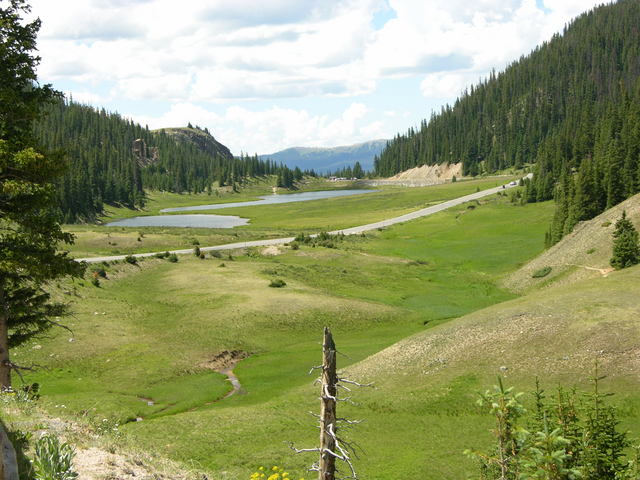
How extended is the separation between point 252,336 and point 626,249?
4173 centimetres

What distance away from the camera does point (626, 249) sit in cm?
6275

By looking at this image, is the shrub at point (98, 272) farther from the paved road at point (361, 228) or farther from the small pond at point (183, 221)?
the small pond at point (183, 221)

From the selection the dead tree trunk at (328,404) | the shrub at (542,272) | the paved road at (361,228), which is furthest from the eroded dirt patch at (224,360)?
the shrub at (542,272)

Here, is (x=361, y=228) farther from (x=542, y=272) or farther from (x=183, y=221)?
(x=183, y=221)

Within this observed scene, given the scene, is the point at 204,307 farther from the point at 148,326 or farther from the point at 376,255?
the point at 376,255

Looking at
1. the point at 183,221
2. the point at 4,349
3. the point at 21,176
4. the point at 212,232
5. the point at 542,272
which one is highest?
the point at 21,176

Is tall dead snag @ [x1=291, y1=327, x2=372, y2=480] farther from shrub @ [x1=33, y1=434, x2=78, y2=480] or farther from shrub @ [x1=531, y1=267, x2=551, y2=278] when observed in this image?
shrub @ [x1=531, y1=267, x2=551, y2=278]

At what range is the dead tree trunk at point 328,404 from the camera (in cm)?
1271

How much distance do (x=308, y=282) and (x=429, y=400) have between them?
1919 inches

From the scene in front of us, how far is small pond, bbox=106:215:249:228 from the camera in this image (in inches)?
6816

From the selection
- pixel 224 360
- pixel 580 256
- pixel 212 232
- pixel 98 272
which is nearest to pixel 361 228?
pixel 212 232

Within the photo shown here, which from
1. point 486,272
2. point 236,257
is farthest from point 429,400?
point 236,257

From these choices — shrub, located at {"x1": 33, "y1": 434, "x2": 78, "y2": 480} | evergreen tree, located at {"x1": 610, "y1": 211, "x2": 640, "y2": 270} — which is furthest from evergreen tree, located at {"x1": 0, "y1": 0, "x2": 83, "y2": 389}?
evergreen tree, located at {"x1": 610, "y1": 211, "x2": 640, "y2": 270}

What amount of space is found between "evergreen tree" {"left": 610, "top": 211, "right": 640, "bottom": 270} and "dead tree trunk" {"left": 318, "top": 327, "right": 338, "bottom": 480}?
195ft
